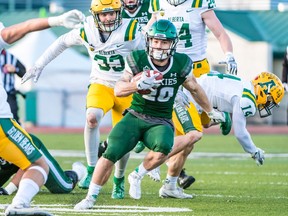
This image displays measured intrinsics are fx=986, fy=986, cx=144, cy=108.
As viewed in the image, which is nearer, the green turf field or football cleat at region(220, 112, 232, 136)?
the green turf field

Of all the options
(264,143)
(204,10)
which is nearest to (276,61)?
(264,143)

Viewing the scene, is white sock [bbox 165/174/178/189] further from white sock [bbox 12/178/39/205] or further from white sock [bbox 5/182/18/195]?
white sock [bbox 12/178/39/205]

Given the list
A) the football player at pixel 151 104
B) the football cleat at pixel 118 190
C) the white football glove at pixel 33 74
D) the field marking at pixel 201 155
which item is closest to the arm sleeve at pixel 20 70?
the field marking at pixel 201 155

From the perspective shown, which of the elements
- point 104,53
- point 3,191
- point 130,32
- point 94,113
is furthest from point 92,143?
point 130,32

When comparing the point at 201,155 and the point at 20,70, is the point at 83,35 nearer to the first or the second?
the point at 20,70

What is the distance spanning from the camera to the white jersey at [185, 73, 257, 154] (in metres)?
8.07

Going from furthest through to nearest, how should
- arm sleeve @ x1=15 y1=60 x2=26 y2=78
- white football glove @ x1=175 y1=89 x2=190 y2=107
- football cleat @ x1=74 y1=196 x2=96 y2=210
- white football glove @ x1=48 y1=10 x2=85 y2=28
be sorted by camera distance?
1. arm sleeve @ x1=15 y1=60 x2=26 y2=78
2. white football glove @ x1=175 y1=89 x2=190 y2=107
3. football cleat @ x1=74 y1=196 x2=96 y2=210
4. white football glove @ x1=48 y1=10 x2=85 y2=28

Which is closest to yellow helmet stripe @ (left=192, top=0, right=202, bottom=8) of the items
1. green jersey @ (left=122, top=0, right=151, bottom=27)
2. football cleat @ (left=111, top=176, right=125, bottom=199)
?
green jersey @ (left=122, top=0, right=151, bottom=27)

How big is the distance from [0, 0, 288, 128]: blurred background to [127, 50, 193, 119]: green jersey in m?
14.0

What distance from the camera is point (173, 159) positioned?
8.24m

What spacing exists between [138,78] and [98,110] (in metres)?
1.20

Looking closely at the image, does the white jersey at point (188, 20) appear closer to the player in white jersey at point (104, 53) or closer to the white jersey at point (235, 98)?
the white jersey at point (235, 98)

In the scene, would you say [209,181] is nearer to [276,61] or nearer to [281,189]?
[281,189]

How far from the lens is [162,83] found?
7.17m
